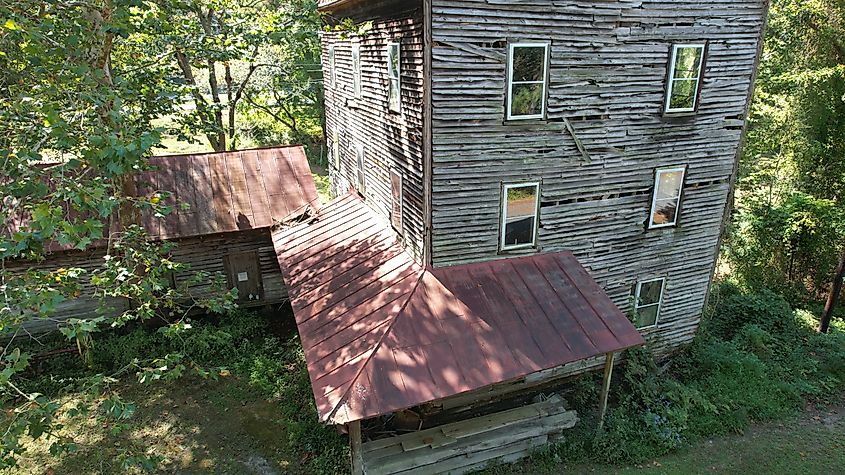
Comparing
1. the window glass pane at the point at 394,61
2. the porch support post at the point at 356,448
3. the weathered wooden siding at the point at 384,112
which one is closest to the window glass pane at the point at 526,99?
the weathered wooden siding at the point at 384,112

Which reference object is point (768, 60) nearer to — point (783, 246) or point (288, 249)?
point (783, 246)

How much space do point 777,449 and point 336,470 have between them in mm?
10206

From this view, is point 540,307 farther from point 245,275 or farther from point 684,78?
point 245,275

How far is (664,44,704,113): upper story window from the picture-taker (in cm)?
1177

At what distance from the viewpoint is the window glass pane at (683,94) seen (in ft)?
39.4

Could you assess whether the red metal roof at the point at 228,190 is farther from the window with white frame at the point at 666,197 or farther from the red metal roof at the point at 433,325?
the window with white frame at the point at 666,197

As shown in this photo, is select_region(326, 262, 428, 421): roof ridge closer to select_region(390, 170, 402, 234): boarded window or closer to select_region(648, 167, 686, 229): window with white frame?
select_region(390, 170, 402, 234): boarded window

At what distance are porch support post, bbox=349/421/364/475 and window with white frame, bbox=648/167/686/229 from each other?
28.7 ft

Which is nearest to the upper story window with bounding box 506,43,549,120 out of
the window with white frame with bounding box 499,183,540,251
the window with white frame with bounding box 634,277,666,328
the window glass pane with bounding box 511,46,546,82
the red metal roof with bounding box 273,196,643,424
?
the window glass pane with bounding box 511,46,546,82

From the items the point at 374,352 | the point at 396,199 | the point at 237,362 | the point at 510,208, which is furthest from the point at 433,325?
the point at 237,362

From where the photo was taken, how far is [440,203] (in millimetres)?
10844

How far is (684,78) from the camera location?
39.4 ft

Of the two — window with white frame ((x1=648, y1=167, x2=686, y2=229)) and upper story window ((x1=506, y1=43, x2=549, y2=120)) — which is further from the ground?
upper story window ((x1=506, y1=43, x2=549, y2=120))

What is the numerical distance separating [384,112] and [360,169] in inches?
135
